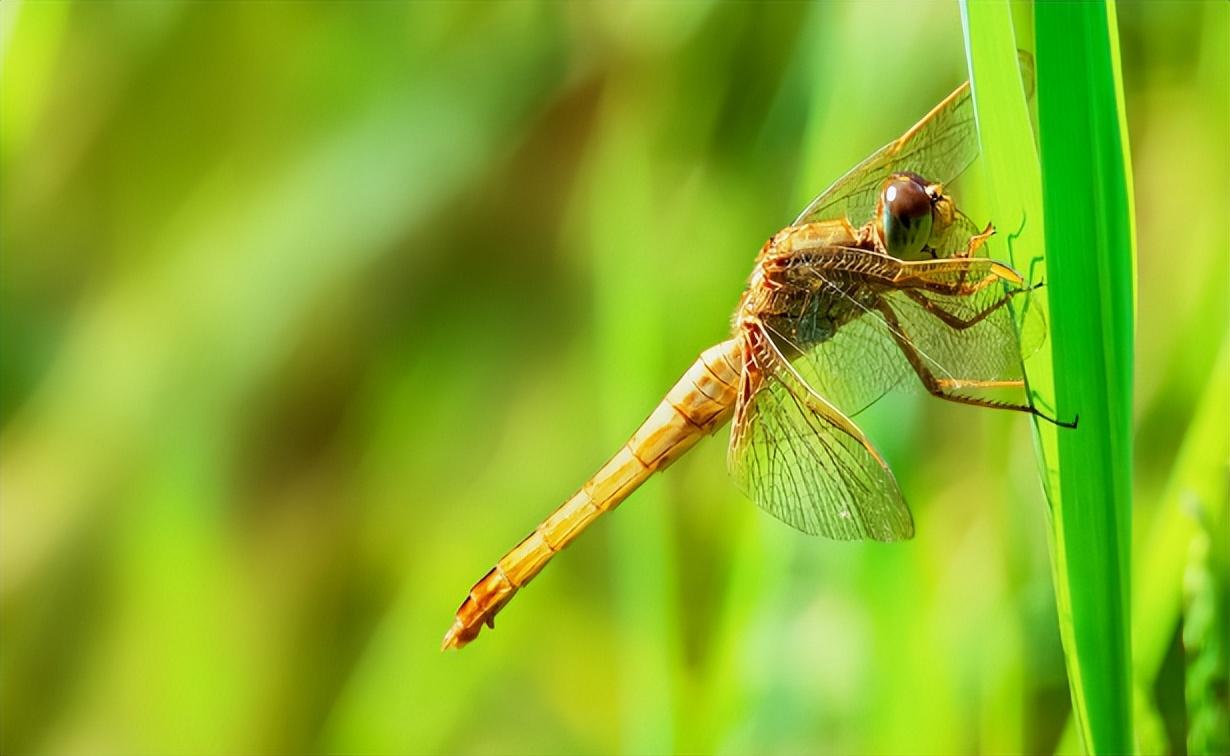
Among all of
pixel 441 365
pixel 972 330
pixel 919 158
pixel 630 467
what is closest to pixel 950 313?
pixel 972 330

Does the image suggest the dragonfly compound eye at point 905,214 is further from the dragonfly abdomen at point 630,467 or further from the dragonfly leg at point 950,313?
the dragonfly abdomen at point 630,467

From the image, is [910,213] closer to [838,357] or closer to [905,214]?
[905,214]

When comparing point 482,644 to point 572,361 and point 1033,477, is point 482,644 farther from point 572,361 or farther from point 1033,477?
point 1033,477

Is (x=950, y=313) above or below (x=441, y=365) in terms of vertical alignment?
below

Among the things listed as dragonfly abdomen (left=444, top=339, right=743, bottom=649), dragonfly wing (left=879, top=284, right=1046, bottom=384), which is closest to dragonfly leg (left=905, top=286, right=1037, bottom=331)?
dragonfly wing (left=879, top=284, right=1046, bottom=384)

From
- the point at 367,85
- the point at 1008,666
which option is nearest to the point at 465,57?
the point at 367,85

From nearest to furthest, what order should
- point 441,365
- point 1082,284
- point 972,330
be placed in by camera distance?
1. point 1082,284
2. point 972,330
3. point 441,365
